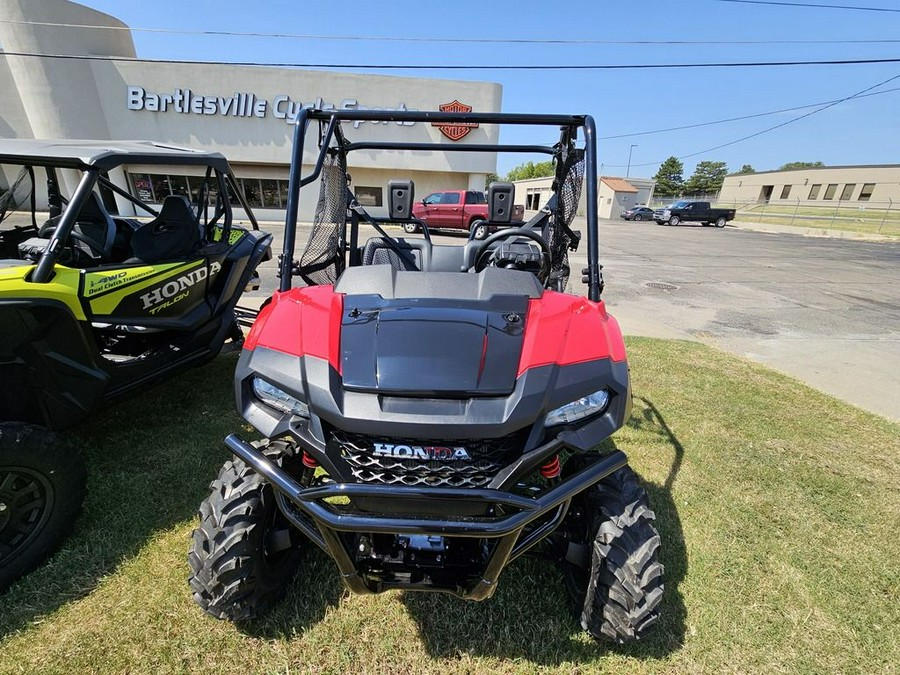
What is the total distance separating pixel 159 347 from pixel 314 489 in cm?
270

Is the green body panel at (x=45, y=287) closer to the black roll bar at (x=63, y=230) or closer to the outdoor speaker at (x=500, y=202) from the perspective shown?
the black roll bar at (x=63, y=230)

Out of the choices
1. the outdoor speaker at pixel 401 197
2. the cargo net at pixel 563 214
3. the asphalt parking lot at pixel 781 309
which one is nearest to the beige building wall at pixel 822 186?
the asphalt parking lot at pixel 781 309

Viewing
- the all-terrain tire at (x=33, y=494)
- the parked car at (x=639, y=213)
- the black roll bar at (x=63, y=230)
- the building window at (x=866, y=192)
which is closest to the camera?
the all-terrain tire at (x=33, y=494)

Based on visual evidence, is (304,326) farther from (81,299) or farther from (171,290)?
(171,290)

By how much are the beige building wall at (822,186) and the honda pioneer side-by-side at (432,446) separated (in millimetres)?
61597

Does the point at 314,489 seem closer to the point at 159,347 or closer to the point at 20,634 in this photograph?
the point at 20,634

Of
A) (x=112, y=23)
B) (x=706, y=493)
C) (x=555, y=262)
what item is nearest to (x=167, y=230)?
(x=555, y=262)

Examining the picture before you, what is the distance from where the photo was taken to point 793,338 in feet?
20.6

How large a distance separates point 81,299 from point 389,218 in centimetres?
184

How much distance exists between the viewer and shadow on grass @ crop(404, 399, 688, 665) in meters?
1.83

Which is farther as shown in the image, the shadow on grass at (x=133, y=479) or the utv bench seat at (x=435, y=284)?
the shadow on grass at (x=133, y=479)

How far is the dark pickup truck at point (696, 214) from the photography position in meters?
31.1

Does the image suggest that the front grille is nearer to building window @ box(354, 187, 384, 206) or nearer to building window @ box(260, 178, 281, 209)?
building window @ box(354, 187, 384, 206)

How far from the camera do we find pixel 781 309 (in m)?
7.95
